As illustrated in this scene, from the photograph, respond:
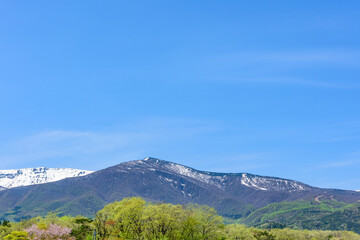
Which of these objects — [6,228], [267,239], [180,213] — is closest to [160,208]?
[180,213]

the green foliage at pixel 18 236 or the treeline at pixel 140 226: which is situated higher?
the treeline at pixel 140 226

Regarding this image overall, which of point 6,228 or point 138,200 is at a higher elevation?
point 138,200

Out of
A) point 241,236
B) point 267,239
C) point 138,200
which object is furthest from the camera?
point 267,239

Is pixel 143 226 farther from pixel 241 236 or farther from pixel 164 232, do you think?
pixel 241 236

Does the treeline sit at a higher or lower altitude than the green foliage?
higher

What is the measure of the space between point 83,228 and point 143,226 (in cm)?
2676

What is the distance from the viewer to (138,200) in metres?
125

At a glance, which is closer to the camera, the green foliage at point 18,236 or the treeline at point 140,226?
the green foliage at point 18,236

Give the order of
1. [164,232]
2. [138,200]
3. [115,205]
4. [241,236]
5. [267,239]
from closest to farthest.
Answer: [164,232] < [138,200] < [115,205] < [241,236] < [267,239]

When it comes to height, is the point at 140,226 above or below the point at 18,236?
above

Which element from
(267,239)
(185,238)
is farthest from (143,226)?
(267,239)

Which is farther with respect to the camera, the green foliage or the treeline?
the treeline

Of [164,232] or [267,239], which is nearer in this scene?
[164,232]

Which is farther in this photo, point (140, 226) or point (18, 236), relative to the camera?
point (140, 226)
